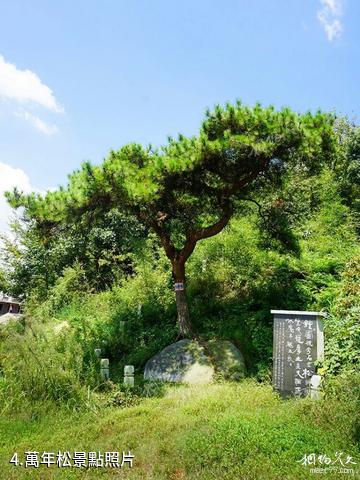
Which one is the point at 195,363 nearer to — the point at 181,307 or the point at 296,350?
the point at 181,307

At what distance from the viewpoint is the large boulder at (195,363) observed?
744 centimetres

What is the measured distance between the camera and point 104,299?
1341 cm

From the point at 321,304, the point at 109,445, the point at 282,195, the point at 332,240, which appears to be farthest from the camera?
the point at 332,240

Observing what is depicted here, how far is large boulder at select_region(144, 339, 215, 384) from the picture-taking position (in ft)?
24.6

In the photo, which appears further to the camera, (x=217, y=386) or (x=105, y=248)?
(x=105, y=248)

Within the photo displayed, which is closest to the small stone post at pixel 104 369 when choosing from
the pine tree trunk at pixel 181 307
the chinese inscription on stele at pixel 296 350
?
the pine tree trunk at pixel 181 307

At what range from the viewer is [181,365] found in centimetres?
783

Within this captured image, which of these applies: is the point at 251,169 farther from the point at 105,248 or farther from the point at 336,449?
the point at 105,248

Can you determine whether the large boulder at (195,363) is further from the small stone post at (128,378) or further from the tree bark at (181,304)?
the small stone post at (128,378)

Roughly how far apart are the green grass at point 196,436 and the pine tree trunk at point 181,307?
2.50 metres

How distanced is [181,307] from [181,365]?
1.47 meters

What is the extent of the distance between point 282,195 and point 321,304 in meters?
2.91

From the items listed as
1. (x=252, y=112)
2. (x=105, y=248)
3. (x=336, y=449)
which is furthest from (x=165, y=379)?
(x=105, y=248)

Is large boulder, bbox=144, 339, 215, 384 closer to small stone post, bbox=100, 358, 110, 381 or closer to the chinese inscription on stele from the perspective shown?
small stone post, bbox=100, 358, 110, 381
